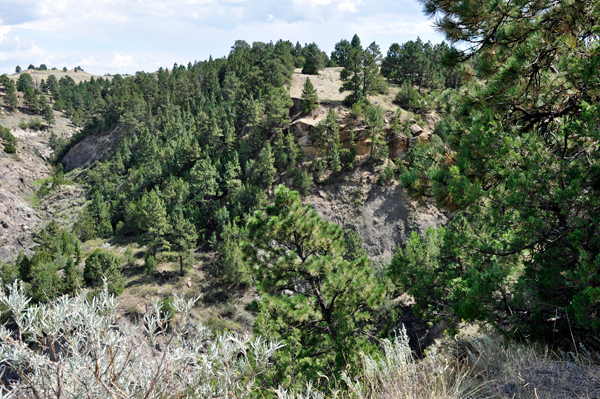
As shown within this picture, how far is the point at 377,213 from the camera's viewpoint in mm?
32625

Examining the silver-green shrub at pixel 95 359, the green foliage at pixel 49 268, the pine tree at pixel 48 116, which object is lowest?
the green foliage at pixel 49 268

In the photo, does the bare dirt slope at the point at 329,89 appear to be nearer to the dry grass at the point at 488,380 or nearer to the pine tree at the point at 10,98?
the dry grass at the point at 488,380

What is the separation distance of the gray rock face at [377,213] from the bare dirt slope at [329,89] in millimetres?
11035

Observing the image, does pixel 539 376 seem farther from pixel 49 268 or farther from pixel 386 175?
pixel 49 268

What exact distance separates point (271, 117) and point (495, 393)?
36437 mm

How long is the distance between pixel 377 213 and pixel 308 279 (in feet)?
81.6

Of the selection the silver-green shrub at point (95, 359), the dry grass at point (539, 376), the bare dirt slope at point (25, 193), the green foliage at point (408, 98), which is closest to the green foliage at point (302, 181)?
the green foliage at point (408, 98)

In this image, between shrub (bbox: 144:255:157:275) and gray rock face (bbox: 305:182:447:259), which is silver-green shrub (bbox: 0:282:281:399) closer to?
shrub (bbox: 144:255:157:275)

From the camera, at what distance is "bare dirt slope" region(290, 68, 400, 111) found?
3878 centimetres

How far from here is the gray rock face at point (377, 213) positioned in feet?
103

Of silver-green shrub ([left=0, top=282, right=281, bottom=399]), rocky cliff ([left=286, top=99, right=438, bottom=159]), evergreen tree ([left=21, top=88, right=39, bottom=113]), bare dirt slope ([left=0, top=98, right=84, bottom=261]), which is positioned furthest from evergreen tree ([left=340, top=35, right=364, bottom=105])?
evergreen tree ([left=21, top=88, right=39, bottom=113])

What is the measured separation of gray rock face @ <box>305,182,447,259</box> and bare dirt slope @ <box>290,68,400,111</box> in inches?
434

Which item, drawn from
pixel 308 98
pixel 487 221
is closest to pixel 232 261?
pixel 308 98

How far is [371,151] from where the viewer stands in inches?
1331
